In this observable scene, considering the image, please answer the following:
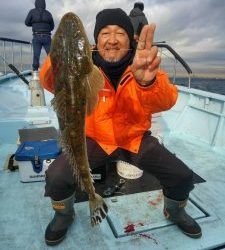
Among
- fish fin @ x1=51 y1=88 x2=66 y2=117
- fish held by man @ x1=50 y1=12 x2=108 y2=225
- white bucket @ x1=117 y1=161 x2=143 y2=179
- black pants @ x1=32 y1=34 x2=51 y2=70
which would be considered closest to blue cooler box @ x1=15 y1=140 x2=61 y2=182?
white bucket @ x1=117 y1=161 x2=143 y2=179

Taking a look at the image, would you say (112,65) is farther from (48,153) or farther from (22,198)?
(22,198)

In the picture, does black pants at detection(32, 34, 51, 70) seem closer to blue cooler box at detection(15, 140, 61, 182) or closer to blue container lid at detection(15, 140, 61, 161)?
blue container lid at detection(15, 140, 61, 161)

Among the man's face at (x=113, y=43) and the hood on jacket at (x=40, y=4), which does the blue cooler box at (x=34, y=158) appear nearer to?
the man's face at (x=113, y=43)

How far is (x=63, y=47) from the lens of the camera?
209cm

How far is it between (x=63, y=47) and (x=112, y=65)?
136 cm

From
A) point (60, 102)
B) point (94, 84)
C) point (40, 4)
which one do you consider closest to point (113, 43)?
point (94, 84)

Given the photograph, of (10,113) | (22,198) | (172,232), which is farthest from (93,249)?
(10,113)

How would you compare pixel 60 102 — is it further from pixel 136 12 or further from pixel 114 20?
pixel 136 12

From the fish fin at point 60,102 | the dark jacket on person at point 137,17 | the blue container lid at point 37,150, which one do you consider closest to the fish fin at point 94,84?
the fish fin at point 60,102

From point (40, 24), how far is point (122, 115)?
313 inches

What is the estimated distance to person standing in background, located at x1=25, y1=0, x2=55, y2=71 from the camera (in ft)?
33.0

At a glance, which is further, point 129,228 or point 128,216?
point 128,216

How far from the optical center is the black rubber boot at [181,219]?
334 cm

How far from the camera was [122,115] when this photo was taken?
3.50 m
